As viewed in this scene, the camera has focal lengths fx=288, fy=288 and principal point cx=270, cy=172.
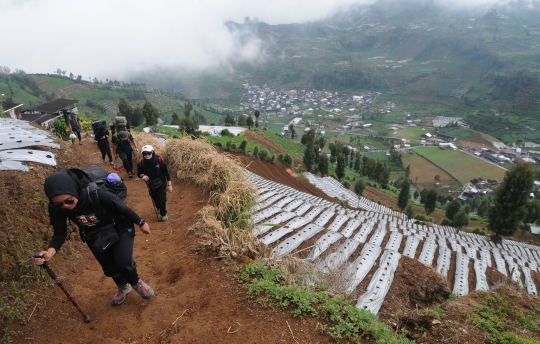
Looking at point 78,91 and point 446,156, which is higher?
point 78,91

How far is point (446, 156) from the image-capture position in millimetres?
73688

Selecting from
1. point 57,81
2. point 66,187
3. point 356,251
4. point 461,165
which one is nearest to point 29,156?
point 66,187

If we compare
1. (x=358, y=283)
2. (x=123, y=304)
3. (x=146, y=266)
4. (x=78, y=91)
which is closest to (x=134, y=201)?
(x=146, y=266)

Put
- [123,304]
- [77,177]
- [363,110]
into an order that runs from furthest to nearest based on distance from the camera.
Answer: [363,110] → [123,304] → [77,177]

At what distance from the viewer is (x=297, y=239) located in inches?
217

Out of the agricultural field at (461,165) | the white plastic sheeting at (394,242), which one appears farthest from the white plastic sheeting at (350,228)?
the agricultural field at (461,165)

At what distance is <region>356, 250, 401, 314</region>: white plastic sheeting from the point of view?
4039mm

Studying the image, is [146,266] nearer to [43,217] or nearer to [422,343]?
[43,217]

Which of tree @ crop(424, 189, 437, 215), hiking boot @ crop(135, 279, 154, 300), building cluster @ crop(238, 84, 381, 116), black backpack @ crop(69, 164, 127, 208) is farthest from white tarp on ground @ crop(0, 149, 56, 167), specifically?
building cluster @ crop(238, 84, 381, 116)

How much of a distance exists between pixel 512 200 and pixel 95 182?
70.2ft

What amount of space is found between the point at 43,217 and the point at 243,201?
3347 millimetres

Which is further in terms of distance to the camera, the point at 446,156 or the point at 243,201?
the point at 446,156

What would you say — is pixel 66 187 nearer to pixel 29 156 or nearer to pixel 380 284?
pixel 29 156

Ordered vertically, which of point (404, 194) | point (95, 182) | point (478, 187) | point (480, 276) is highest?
point (95, 182)
